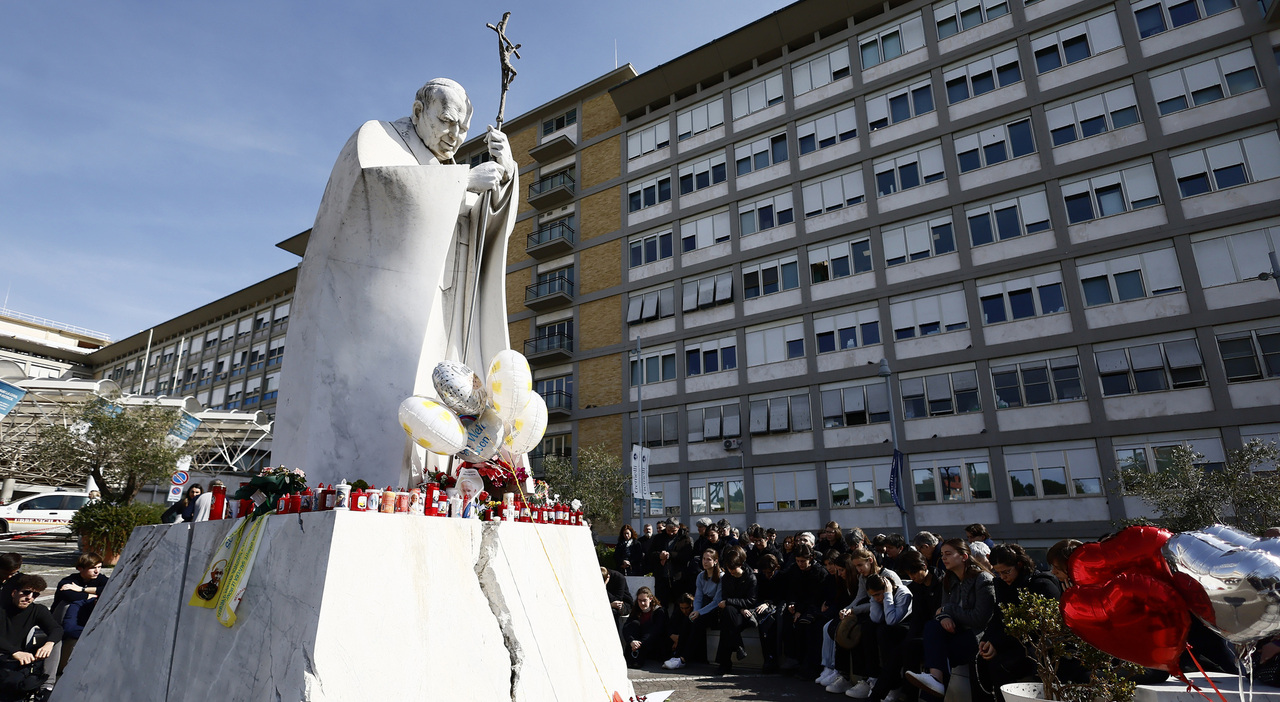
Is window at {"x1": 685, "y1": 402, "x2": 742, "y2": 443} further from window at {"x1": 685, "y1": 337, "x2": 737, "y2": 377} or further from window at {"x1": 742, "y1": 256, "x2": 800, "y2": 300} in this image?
window at {"x1": 742, "y1": 256, "x2": 800, "y2": 300}

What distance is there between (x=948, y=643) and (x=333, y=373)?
18.5ft

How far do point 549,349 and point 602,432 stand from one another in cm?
486

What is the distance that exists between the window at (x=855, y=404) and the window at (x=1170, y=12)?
14.2 m

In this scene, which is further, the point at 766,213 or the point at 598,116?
the point at 598,116

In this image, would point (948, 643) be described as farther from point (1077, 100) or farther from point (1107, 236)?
point (1077, 100)

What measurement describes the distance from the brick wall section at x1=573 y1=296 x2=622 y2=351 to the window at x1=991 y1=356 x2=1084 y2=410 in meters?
15.6

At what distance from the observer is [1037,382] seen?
22.3 metres

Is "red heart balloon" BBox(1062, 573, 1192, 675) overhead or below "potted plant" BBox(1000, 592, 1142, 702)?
overhead

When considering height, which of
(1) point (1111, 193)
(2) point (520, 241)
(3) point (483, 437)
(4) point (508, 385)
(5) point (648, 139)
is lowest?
(3) point (483, 437)

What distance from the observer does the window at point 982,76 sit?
24797 millimetres

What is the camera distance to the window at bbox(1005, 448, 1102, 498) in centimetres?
2084

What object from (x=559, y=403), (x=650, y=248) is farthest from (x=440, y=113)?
(x=559, y=403)

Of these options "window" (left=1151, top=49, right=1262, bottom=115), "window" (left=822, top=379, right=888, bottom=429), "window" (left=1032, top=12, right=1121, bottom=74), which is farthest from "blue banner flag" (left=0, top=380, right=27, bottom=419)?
"window" (left=1151, top=49, right=1262, bottom=115)

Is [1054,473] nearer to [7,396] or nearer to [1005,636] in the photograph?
[1005,636]
